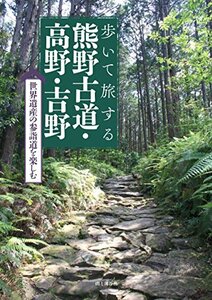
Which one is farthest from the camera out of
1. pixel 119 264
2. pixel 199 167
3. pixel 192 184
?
pixel 192 184

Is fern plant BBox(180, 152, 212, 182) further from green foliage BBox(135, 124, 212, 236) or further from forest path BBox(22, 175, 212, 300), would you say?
forest path BBox(22, 175, 212, 300)

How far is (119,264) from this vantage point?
4.40 meters

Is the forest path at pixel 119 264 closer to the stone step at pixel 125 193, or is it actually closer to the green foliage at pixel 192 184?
the green foliage at pixel 192 184

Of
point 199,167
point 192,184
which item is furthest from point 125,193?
point 199,167

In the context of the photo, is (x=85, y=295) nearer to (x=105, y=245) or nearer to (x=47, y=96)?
(x=105, y=245)

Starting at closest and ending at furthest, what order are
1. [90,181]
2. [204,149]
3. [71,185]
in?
[204,149], [71,185], [90,181]

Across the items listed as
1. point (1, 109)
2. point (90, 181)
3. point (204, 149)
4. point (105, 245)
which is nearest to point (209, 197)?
point (204, 149)

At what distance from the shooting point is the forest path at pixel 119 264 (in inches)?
143

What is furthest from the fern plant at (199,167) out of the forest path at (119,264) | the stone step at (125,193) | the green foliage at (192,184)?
the stone step at (125,193)

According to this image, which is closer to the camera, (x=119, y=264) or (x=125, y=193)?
(x=119, y=264)

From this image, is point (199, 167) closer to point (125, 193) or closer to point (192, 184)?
point (192, 184)

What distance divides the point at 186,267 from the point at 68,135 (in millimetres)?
2431

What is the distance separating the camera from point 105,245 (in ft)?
16.8

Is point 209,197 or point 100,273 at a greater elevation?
point 209,197
